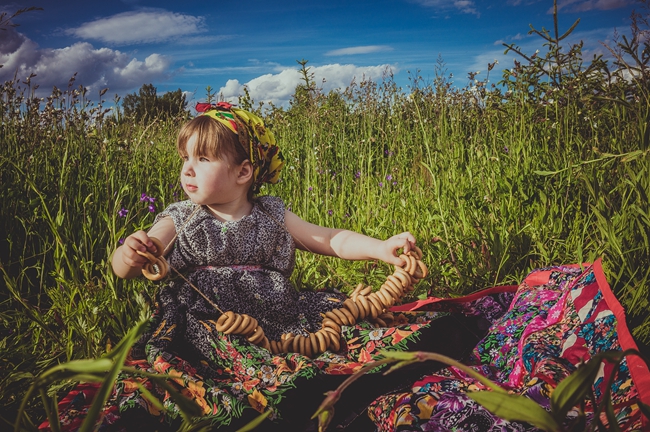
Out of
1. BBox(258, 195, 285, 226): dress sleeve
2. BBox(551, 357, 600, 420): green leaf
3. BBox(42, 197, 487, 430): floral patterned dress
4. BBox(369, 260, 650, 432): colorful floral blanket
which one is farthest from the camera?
BBox(258, 195, 285, 226): dress sleeve

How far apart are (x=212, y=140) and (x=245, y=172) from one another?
0.20 metres

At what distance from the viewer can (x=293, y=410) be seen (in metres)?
1.58

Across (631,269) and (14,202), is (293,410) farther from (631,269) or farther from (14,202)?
(14,202)

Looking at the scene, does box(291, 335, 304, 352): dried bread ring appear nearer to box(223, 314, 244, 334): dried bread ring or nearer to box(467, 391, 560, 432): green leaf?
box(223, 314, 244, 334): dried bread ring

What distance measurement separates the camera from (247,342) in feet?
6.26

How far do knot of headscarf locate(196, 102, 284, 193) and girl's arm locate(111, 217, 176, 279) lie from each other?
0.42 m

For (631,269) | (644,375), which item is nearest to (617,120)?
(631,269)

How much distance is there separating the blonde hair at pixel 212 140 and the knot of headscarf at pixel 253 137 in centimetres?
2

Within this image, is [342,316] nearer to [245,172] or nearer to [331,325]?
[331,325]

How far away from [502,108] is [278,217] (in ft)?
6.38

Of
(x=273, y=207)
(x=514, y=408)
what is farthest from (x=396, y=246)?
(x=514, y=408)

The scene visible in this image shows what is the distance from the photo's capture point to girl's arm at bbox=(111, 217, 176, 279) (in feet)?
5.65

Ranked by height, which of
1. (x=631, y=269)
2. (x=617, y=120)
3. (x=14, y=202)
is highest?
(x=617, y=120)

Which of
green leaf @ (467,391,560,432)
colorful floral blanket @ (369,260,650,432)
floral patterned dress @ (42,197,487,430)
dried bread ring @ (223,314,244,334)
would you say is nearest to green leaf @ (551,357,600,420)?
green leaf @ (467,391,560,432)
